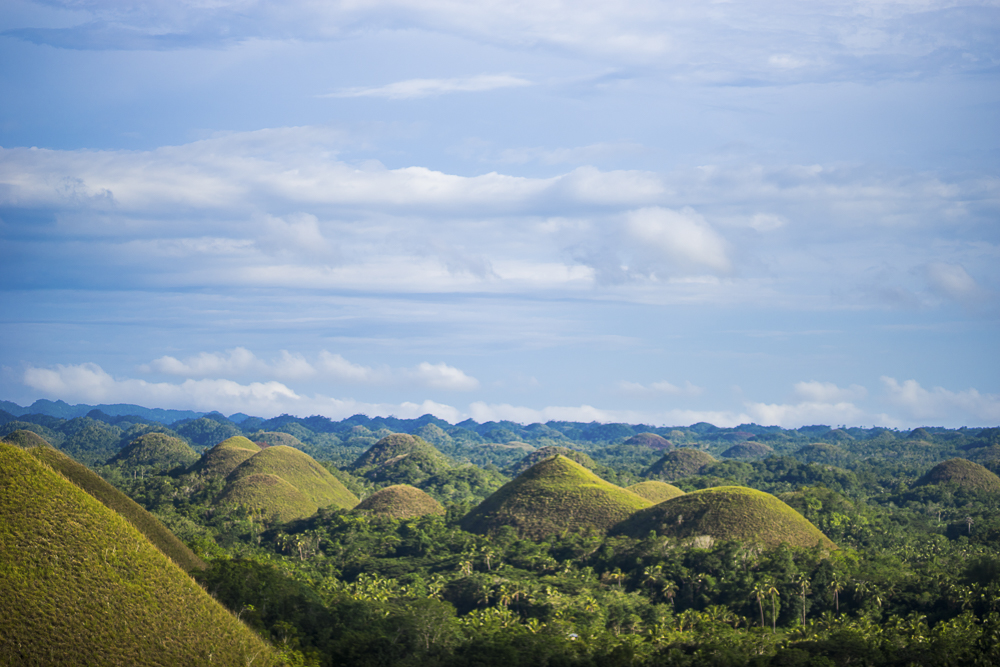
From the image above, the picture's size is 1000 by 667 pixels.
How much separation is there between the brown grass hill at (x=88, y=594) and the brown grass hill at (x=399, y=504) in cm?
6125

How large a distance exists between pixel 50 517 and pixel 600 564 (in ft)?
162

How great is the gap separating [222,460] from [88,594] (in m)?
100

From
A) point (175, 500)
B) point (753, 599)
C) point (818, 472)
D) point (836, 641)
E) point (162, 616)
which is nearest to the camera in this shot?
point (162, 616)

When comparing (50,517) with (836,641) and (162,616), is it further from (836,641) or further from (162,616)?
(836,641)

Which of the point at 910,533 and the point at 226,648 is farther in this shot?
the point at 910,533

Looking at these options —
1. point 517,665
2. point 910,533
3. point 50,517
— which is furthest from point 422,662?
point 910,533

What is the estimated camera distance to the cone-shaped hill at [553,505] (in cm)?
8794

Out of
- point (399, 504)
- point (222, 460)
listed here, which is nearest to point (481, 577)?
point (399, 504)

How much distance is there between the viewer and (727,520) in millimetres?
79438

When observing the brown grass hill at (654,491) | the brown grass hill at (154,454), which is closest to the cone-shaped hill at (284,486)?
the brown grass hill at (654,491)

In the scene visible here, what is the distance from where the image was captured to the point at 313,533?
302ft

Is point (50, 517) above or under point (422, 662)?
above

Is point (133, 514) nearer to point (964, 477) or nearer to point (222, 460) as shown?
point (222, 460)

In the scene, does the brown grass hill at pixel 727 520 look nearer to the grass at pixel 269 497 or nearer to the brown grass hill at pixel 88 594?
the grass at pixel 269 497
